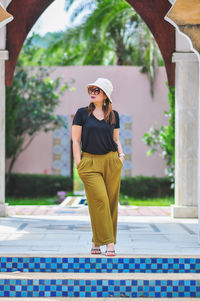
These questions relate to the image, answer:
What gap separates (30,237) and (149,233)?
4.40ft

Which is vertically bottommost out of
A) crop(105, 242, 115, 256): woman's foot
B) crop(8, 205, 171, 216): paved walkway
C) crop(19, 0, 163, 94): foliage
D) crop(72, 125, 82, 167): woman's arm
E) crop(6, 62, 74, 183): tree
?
crop(8, 205, 171, 216): paved walkway

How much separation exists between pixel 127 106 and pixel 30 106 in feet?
9.09

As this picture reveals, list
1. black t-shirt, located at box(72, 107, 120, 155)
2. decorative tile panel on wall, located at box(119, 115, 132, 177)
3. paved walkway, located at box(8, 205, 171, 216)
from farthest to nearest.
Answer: decorative tile panel on wall, located at box(119, 115, 132, 177) → paved walkway, located at box(8, 205, 171, 216) → black t-shirt, located at box(72, 107, 120, 155)

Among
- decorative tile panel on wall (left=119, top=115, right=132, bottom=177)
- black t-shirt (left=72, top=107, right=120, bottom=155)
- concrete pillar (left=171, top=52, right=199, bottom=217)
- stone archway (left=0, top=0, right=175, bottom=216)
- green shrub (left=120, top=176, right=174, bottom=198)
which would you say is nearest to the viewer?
black t-shirt (left=72, top=107, right=120, bottom=155)

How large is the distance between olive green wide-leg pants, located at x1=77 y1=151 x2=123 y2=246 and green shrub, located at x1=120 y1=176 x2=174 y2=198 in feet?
29.8

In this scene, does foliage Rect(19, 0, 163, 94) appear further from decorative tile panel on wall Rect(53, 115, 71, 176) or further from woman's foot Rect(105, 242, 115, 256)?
woman's foot Rect(105, 242, 115, 256)

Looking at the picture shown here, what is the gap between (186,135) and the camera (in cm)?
697

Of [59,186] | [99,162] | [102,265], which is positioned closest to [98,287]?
[102,265]

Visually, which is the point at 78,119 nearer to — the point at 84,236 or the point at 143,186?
the point at 84,236

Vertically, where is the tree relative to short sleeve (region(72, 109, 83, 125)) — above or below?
above

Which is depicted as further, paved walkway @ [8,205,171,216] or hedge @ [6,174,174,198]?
hedge @ [6,174,174,198]

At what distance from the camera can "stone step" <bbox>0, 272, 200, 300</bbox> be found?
141 inches

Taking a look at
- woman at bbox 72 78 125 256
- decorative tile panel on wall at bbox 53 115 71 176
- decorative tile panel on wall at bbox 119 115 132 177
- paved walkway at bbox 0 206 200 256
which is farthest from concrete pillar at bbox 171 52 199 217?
decorative tile panel on wall at bbox 53 115 71 176

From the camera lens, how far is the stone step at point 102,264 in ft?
12.3
